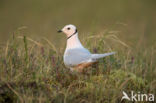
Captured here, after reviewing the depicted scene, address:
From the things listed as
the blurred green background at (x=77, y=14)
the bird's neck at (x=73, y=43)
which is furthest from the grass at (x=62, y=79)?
the blurred green background at (x=77, y=14)

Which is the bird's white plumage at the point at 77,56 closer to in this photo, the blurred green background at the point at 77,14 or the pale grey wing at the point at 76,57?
the pale grey wing at the point at 76,57

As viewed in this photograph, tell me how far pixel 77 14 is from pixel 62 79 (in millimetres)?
15343

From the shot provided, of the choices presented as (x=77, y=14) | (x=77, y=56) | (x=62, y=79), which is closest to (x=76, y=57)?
(x=77, y=56)

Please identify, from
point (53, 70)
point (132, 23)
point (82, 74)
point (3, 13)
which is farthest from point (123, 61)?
Answer: point (3, 13)

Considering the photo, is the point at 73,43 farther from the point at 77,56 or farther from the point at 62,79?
the point at 62,79

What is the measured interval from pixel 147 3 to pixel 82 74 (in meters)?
17.8

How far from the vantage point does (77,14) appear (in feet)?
66.3

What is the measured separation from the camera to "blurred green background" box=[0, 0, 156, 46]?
55.2 ft

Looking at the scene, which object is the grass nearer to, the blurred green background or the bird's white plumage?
the bird's white plumage

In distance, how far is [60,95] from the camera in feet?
14.8

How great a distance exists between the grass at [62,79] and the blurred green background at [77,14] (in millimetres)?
9699

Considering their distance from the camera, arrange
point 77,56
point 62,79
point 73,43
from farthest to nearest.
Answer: point 73,43
point 77,56
point 62,79

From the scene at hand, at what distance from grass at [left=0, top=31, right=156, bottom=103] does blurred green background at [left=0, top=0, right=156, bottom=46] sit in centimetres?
970

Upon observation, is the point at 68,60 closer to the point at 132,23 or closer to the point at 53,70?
the point at 53,70
